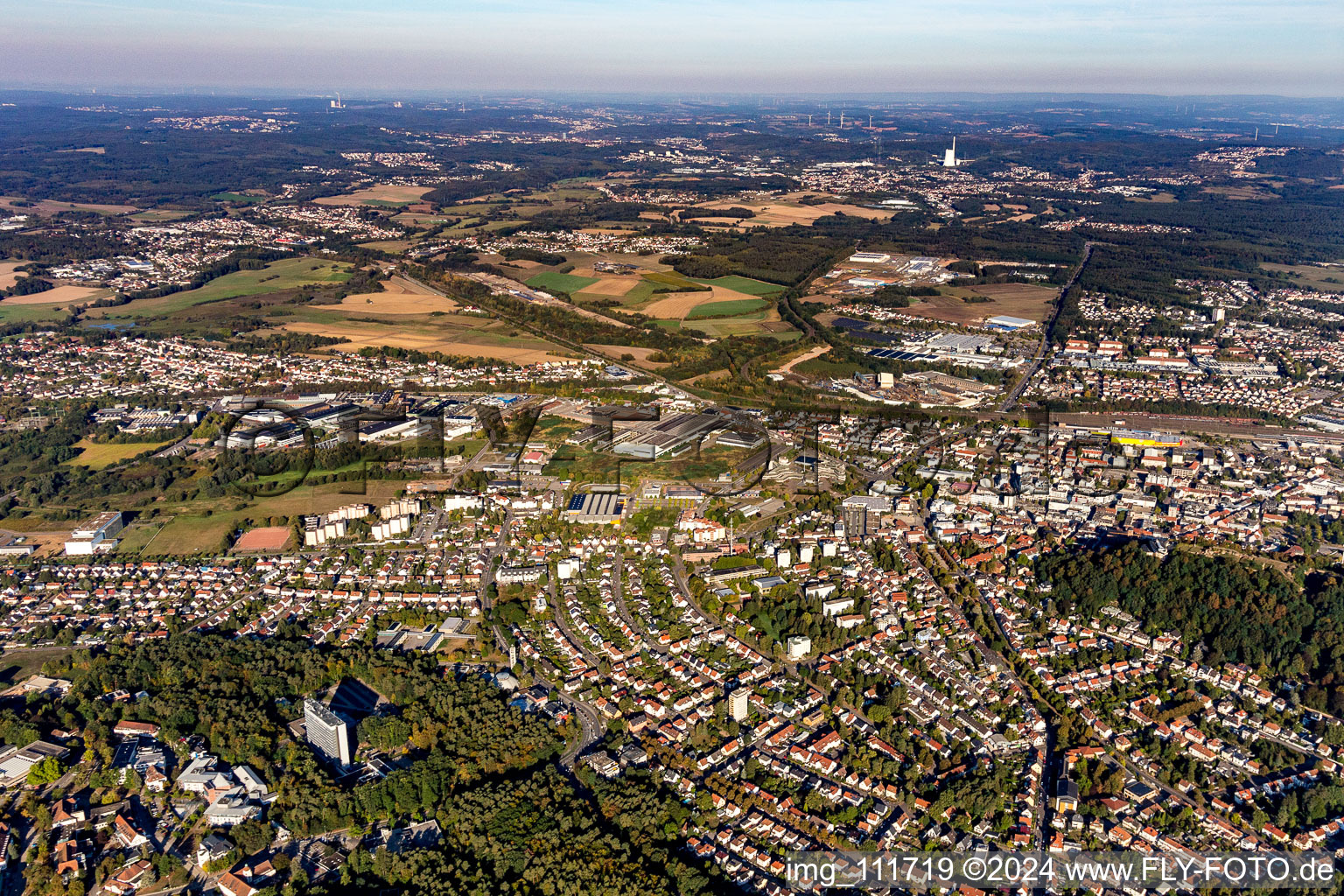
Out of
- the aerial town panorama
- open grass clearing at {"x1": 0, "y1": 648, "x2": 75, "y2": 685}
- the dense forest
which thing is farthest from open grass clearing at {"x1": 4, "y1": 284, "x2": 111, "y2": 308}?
the dense forest

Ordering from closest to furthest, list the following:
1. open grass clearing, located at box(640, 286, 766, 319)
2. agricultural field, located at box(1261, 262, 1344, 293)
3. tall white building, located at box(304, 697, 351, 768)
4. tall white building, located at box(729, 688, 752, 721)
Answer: tall white building, located at box(304, 697, 351, 768)
tall white building, located at box(729, 688, 752, 721)
open grass clearing, located at box(640, 286, 766, 319)
agricultural field, located at box(1261, 262, 1344, 293)

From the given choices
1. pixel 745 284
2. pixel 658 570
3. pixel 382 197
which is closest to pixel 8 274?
→ pixel 382 197

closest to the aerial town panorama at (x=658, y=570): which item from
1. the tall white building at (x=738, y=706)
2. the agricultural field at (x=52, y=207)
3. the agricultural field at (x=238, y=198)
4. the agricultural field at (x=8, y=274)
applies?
the tall white building at (x=738, y=706)

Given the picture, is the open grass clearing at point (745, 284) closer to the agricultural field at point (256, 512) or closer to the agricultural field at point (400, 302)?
the agricultural field at point (400, 302)

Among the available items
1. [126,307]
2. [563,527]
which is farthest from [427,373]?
[126,307]

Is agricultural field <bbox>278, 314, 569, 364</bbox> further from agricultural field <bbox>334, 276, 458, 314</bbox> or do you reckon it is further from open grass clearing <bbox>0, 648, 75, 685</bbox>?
open grass clearing <bbox>0, 648, 75, 685</bbox>

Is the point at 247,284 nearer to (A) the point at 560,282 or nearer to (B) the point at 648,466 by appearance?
(A) the point at 560,282
